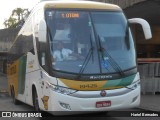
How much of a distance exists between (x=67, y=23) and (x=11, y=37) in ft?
116

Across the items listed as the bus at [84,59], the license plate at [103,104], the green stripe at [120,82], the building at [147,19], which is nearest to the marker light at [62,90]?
the bus at [84,59]

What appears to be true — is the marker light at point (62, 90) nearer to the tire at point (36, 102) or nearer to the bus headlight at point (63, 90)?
the bus headlight at point (63, 90)

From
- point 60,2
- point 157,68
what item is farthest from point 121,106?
point 157,68

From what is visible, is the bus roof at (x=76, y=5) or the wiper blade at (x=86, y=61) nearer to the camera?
the wiper blade at (x=86, y=61)

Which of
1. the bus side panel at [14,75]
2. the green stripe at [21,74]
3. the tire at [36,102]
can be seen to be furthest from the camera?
the bus side panel at [14,75]

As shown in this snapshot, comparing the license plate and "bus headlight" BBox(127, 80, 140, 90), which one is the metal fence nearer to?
"bus headlight" BBox(127, 80, 140, 90)

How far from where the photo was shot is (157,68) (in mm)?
20859

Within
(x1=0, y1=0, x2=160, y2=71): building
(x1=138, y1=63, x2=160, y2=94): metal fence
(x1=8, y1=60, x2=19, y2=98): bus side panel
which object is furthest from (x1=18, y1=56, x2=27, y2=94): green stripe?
(x1=0, y1=0, x2=160, y2=71): building

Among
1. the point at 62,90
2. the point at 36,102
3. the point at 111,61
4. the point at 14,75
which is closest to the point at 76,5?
the point at 111,61

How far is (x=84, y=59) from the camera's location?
11484 mm

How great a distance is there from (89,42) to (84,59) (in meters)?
0.52

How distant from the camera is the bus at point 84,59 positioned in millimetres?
11031

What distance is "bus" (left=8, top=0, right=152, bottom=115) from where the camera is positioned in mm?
11031

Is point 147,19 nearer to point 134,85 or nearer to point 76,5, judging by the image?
point 76,5
